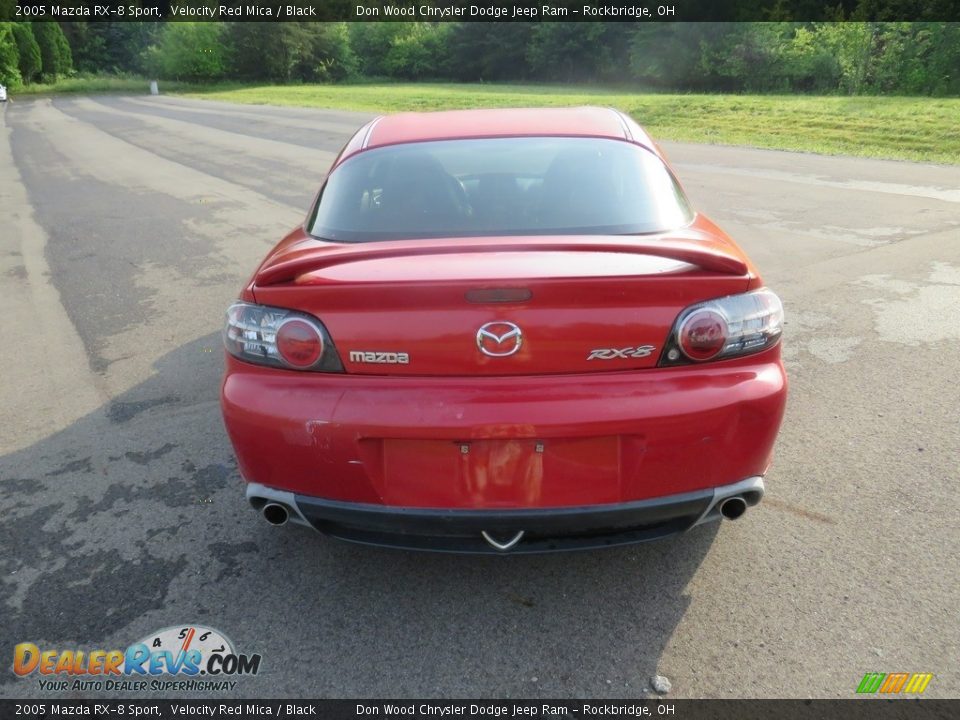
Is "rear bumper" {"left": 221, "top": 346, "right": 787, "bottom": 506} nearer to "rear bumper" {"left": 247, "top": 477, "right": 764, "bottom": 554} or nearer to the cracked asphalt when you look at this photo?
"rear bumper" {"left": 247, "top": 477, "right": 764, "bottom": 554}

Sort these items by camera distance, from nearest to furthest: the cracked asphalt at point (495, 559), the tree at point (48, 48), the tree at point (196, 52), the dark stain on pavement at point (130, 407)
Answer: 1. the cracked asphalt at point (495, 559)
2. the dark stain on pavement at point (130, 407)
3. the tree at point (48, 48)
4. the tree at point (196, 52)

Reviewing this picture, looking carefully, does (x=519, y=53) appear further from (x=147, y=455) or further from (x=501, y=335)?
(x=501, y=335)

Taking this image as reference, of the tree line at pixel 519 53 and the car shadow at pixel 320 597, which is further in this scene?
the tree line at pixel 519 53

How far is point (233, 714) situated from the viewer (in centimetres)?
213

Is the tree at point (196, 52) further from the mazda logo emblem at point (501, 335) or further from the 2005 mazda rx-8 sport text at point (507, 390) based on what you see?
the mazda logo emblem at point (501, 335)

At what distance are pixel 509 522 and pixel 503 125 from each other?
205cm

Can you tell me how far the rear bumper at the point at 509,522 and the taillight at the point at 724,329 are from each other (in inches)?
16.2

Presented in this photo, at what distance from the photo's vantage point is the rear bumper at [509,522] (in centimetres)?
218

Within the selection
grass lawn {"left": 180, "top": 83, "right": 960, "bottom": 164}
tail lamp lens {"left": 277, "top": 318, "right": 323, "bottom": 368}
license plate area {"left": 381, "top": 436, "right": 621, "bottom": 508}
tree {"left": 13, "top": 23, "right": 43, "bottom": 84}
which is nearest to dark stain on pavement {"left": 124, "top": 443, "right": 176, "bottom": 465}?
tail lamp lens {"left": 277, "top": 318, "right": 323, "bottom": 368}

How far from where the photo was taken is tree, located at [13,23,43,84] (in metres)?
68.7

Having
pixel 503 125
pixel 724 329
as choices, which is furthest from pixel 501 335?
pixel 503 125

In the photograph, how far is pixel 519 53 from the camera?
73688 mm

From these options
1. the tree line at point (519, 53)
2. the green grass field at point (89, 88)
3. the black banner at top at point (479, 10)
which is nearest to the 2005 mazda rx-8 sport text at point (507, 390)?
the tree line at point (519, 53)

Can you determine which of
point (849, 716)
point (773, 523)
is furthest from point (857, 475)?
point (849, 716)
